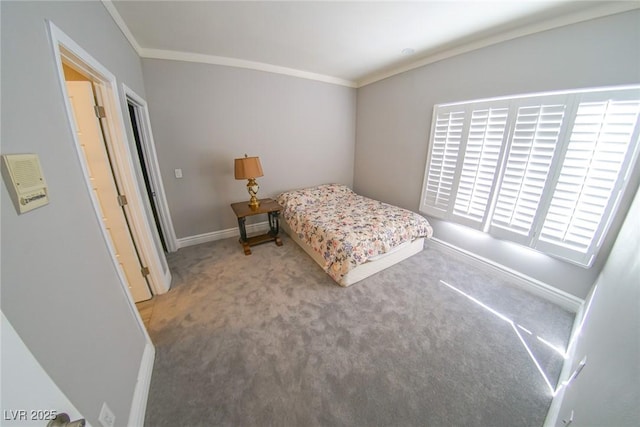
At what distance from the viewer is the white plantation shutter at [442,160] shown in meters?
2.53

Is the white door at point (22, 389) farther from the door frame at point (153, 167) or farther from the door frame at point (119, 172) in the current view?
the door frame at point (153, 167)

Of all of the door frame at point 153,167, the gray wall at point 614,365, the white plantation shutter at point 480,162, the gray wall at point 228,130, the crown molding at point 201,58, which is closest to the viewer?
the gray wall at point 614,365

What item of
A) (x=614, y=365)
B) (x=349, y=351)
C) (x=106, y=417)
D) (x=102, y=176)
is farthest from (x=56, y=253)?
(x=614, y=365)

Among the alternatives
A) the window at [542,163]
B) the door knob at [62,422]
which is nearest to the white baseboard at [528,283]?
the window at [542,163]

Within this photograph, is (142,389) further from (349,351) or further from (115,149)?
(115,149)

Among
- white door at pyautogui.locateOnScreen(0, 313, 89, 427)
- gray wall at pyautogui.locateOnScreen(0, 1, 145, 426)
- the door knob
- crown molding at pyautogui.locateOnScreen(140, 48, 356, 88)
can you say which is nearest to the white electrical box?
gray wall at pyautogui.locateOnScreen(0, 1, 145, 426)

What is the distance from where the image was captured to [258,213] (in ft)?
9.52

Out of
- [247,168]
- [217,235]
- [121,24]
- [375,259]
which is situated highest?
[121,24]

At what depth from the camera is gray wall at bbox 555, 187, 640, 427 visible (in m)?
0.66

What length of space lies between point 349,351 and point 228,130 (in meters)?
3.03

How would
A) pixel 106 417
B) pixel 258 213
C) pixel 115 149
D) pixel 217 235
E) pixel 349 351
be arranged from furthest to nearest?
pixel 217 235 < pixel 258 213 < pixel 115 149 < pixel 349 351 < pixel 106 417

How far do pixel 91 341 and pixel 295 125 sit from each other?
3.25 meters

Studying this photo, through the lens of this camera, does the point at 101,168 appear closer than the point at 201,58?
Yes

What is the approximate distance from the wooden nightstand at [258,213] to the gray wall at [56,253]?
1.65m
